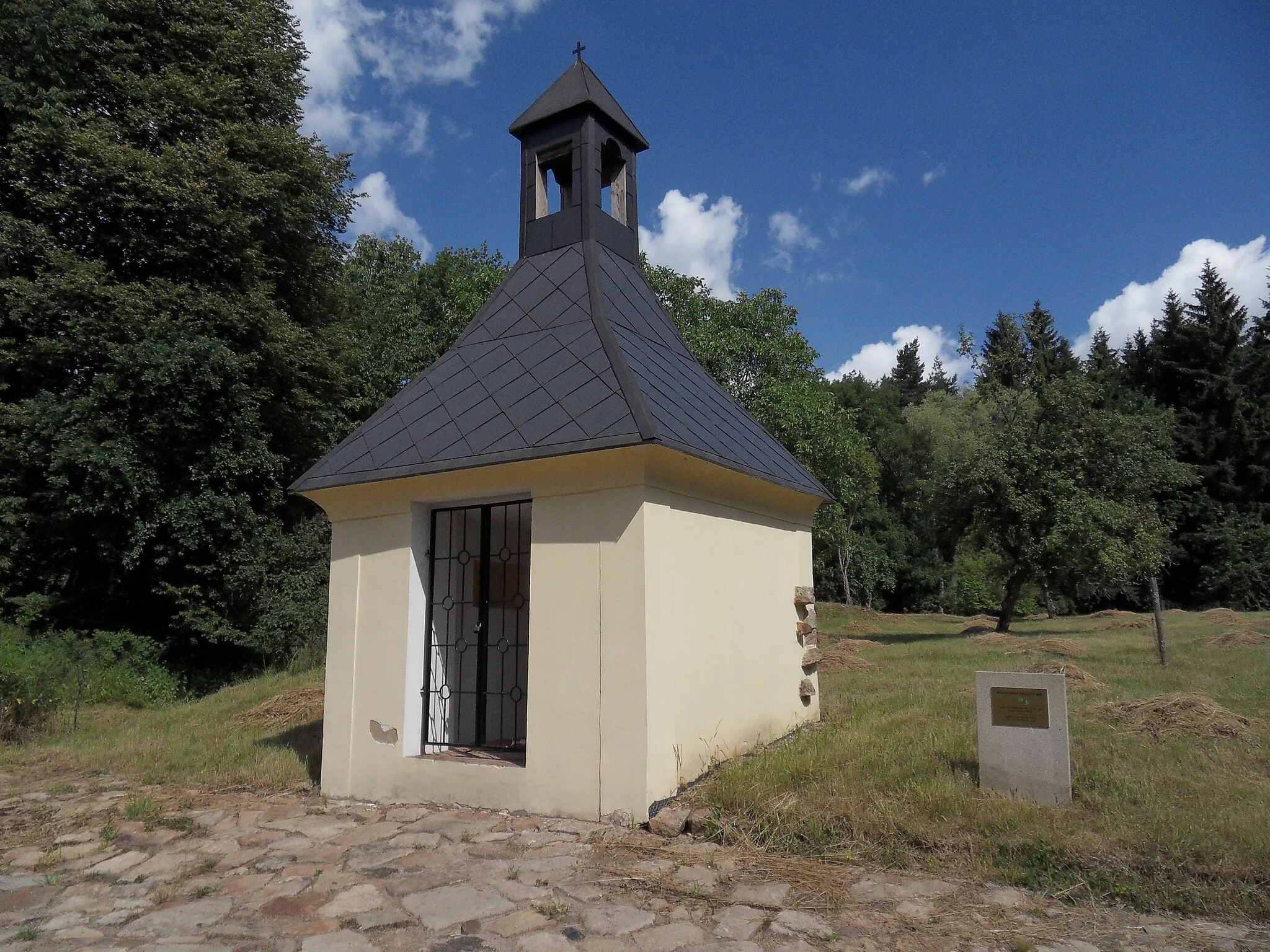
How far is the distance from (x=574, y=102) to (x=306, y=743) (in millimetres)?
7315

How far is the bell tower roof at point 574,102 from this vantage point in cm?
845

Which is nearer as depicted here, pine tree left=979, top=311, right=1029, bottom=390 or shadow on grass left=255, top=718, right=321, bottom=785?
shadow on grass left=255, top=718, right=321, bottom=785

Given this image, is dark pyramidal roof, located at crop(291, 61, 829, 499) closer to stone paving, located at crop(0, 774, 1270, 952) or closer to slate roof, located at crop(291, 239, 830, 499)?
slate roof, located at crop(291, 239, 830, 499)

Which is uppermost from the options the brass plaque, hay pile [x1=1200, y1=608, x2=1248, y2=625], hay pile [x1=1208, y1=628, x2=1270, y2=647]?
the brass plaque

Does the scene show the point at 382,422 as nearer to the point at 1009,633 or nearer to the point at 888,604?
the point at 1009,633

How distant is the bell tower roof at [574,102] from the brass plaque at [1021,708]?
265 inches

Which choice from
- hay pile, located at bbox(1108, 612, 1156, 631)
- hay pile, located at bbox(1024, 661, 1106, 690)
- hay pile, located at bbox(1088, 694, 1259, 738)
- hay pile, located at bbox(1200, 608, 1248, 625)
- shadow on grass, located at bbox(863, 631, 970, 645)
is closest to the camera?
hay pile, located at bbox(1088, 694, 1259, 738)

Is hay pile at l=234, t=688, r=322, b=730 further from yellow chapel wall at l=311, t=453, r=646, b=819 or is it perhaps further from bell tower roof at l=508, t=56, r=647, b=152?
bell tower roof at l=508, t=56, r=647, b=152

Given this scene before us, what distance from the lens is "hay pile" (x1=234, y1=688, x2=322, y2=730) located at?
1009 cm

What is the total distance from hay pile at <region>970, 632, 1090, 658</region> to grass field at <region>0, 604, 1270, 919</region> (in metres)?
3.33

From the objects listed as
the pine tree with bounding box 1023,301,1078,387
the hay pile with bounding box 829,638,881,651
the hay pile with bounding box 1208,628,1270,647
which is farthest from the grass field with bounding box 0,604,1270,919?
the pine tree with bounding box 1023,301,1078,387

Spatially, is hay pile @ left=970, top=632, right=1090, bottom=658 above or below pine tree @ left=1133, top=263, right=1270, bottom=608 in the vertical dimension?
below

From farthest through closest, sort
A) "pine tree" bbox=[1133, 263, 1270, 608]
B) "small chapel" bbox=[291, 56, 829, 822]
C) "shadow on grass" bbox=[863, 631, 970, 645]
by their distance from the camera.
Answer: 1. "pine tree" bbox=[1133, 263, 1270, 608]
2. "shadow on grass" bbox=[863, 631, 970, 645]
3. "small chapel" bbox=[291, 56, 829, 822]

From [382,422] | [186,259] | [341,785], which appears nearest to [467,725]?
[341,785]
